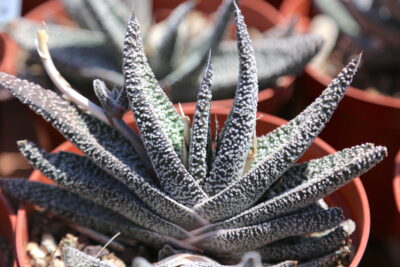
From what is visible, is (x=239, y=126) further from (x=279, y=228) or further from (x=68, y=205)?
(x=68, y=205)

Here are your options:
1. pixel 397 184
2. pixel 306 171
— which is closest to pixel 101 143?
pixel 306 171

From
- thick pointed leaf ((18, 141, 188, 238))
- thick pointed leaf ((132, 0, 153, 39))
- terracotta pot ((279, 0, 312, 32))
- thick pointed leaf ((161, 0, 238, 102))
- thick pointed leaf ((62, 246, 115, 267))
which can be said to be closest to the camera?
thick pointed leaf ((62, 246, 115, 267))

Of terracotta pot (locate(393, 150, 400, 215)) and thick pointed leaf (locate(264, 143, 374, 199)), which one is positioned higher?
thick pointed leaf (locate(264, 143, 374, 199))

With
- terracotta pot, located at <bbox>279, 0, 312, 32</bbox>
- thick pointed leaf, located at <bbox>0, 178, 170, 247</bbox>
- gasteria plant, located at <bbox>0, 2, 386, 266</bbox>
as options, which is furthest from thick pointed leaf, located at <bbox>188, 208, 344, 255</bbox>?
terracotta pot, located at <bbox>279, 0, 312, 32</bbox>

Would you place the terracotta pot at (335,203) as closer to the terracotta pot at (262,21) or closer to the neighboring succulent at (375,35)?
the terracotta pot at (262,21)

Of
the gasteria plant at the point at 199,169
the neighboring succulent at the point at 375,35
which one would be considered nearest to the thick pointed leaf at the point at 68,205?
the gasteria plant at the point at 199,169

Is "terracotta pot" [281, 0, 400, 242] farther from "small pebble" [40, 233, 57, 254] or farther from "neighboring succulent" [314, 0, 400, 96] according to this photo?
"small pebble" [40, 233, 57, 254]

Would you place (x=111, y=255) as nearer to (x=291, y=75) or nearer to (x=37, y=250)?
(x=37, y=250)

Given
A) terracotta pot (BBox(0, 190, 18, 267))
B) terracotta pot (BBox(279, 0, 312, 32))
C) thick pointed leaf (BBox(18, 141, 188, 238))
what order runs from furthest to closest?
terracotta pot (BBox(279, 0, 312, 32)), terracotta pot (BBox(0, 190, 18, 267)), thick pointed leaf (BBox(18, 141, 188, 238))
